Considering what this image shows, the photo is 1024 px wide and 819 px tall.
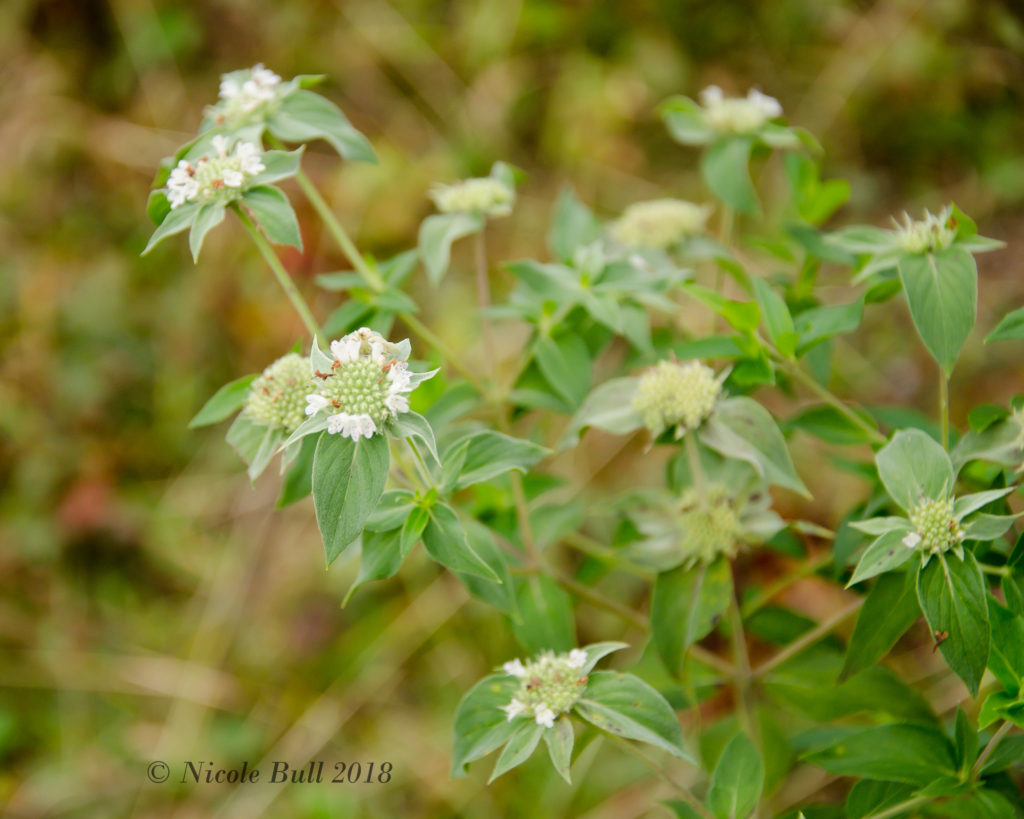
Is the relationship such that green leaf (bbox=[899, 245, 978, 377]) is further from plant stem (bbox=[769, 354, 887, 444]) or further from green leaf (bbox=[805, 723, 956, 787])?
green leaf (bbox=[805, 723, 956, 787])

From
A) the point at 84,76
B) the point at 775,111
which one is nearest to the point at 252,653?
the point at 775,111

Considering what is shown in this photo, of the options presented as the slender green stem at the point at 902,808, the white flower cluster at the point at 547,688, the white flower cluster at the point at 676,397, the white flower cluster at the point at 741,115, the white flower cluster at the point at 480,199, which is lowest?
the slender green stem at the point at 902,808

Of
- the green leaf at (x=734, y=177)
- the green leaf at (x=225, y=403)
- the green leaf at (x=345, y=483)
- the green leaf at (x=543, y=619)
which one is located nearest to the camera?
the green leaf at (x=345, y=483)

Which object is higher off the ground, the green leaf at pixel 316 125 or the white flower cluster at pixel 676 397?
the green leaf at pixel 316 125

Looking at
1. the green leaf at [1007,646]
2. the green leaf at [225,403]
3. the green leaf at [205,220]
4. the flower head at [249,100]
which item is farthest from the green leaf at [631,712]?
the flower head at [249,100]

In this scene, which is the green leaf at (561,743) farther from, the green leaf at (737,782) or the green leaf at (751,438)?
the green leaf at (751,438)

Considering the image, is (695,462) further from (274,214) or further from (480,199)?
(274,214)

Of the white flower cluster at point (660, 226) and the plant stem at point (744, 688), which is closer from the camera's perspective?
the plant stem at point (744, 688)
